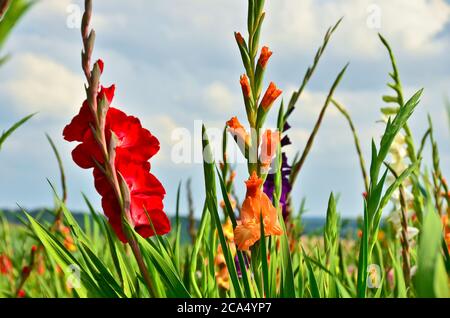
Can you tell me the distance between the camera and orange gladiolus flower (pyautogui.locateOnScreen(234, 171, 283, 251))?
19.9 inches

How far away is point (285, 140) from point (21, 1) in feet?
1.49

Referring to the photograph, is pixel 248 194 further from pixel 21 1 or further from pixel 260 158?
pixel 21 1

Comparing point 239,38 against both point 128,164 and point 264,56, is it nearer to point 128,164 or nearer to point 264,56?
point 264,56

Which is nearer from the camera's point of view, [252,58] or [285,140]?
[252,58]

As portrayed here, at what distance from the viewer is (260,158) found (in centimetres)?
53

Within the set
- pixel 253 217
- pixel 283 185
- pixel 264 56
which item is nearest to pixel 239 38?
pixel 264 56

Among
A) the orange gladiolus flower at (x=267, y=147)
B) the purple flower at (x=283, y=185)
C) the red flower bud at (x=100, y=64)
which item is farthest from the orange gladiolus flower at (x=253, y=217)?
the purple flower at (x=283, y=185)

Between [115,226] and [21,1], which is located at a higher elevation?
[21,1]

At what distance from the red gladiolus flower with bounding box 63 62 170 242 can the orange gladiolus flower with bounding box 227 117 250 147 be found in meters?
0.08

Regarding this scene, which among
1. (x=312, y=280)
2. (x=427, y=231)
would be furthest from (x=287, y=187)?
(x=427, y=231)

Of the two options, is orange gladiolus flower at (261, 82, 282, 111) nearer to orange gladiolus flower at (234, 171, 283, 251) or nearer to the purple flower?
orange gladiolus flower at (234, 171, 283, 251)

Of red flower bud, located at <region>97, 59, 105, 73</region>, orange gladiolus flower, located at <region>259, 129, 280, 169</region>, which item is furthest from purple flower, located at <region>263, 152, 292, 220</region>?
red flower bud, located at <region>97, 59, 105, 73</region>
